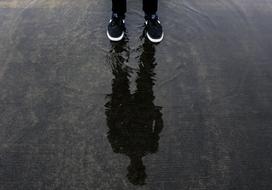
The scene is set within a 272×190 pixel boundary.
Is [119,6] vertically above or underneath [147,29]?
above

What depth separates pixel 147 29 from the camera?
155 inches

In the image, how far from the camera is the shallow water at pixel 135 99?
271 centimetres

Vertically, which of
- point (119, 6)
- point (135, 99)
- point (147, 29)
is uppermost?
point (119, 6)

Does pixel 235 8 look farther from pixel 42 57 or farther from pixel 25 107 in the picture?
pixel 25 107

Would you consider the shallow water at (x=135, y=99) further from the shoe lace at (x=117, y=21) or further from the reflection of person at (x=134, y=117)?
the shoe lace at (x=117, y=21)

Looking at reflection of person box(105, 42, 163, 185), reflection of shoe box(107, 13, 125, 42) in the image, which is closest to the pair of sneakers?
reflection of shoe box(107, 13, 125, 42)

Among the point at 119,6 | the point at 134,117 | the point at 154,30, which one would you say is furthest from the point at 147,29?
the point at 134,117

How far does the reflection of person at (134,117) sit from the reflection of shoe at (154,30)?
12.0 inches

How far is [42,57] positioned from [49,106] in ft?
2.40

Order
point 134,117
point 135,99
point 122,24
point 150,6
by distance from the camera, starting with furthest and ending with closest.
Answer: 1. point 122,24
2. point 150,6
3. point 135,99
4. point 134,117

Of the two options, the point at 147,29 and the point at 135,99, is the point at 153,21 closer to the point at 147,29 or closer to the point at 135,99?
the point at 147,29

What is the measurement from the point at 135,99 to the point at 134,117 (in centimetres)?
22

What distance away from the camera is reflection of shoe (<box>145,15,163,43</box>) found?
3900 mm

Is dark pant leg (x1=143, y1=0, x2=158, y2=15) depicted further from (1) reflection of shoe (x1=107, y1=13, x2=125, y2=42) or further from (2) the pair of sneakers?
(1) reflection of shoe (x1=107, y1=13, x2=125, y2=42)
